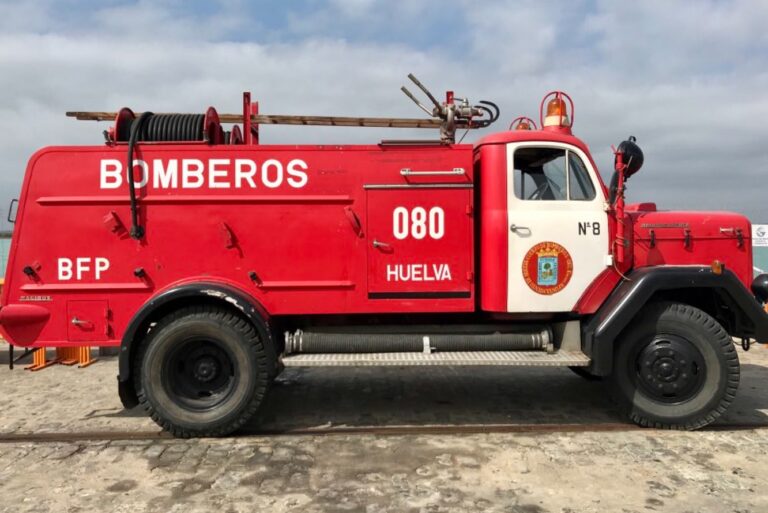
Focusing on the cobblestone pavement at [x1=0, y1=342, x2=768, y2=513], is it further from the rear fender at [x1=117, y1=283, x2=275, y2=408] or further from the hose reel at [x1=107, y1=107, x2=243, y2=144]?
the hose reel at [x1=107, y1=107, x2=243, y2=144]

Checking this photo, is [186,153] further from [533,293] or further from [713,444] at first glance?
[713,444]

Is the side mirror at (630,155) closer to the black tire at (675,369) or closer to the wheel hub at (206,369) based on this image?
the black tire at (675,369)

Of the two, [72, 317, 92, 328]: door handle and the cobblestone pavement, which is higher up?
[72, 317, 92, 328]: door handle

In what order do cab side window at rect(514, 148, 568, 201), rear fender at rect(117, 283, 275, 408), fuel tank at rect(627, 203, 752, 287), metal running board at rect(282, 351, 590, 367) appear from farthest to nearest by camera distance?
fuel tank at rect(627, 203, 752, 287) → cab side window at rect(514, 148, 568, 201) → metal running board at rect(282, 351, 590, 367) → rear fender at rect(117, 283, 275, 408)

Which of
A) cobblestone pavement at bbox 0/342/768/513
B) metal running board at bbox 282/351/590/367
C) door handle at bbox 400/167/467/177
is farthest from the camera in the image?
door handle at bbox 400/167/467/177

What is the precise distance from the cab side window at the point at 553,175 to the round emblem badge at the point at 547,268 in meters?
0.48

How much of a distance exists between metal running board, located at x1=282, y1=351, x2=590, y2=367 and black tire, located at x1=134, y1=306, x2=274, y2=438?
34 centimetres

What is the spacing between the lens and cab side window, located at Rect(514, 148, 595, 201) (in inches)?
195

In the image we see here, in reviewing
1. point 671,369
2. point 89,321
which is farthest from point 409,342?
point 89,321

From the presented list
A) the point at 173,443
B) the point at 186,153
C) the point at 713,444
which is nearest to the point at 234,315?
the point at 173,443

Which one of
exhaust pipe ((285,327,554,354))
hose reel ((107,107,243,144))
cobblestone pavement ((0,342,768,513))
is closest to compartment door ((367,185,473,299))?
exhaust pipe ((285,327,554,354))

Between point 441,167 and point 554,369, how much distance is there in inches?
145

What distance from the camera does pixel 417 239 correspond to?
4.84 m

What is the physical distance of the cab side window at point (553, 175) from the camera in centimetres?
496
